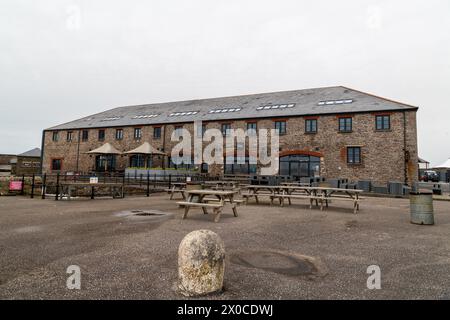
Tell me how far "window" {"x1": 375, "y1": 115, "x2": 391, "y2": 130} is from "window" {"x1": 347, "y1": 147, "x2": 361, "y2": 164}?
200 cm

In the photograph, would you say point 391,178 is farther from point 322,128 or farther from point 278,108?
point 278,108

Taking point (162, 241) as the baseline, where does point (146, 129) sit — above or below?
above

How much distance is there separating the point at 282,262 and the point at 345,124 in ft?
58.6

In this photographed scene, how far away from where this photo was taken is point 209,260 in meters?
2.66

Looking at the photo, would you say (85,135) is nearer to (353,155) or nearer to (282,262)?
(353,155)

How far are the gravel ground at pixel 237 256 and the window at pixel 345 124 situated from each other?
13425mm

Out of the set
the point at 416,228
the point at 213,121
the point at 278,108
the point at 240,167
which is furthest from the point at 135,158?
the point at 416,228

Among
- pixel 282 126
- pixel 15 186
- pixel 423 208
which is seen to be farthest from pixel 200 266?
pixel 282 126

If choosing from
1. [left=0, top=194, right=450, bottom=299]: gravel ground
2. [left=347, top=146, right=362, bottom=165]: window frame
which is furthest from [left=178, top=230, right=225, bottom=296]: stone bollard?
[left=347, top=146, right=362, bottom=165]: window frame

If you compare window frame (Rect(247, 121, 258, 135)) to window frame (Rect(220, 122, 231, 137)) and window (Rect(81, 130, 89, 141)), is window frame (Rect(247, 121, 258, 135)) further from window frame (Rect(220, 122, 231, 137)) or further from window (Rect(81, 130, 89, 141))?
window (Rect(81, 130, 89, 141))

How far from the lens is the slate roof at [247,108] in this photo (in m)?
19.5

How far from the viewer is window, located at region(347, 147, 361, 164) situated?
18609mm

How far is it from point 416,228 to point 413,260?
9.36 feet
